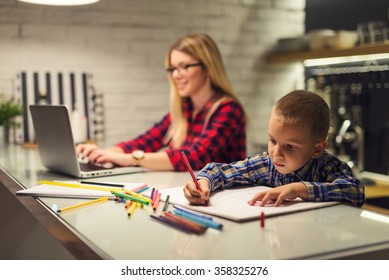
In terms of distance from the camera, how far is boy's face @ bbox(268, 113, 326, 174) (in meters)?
0.96

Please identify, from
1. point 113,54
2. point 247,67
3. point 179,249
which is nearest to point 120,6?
point 113,54

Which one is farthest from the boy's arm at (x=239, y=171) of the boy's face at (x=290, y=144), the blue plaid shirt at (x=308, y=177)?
the boy's face at (x=290, y=144)

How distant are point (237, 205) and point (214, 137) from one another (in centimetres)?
69

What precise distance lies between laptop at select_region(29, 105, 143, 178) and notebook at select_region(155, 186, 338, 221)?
40cm

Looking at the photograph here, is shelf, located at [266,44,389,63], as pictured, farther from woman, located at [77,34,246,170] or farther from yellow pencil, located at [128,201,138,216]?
yellow pencil, located at [128,201,138,216]

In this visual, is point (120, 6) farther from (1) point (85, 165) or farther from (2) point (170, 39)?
(1) point (85, 165)

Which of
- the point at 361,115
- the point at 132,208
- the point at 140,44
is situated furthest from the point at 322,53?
the point at 132,208

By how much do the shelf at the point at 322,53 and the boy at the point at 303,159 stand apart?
1.48 meters

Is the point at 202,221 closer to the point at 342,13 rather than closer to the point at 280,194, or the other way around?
the point at 280,194

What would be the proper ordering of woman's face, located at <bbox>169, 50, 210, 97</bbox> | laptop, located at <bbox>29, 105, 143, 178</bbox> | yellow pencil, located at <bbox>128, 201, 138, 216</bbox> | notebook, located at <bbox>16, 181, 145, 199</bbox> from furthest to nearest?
woman's face, located at <bbox>169, 50, 210, 97</bbox>, laptop, located at <bbox>29, 105, 143, 178</bbox>, notebook, located at <bbox>16, 181, 145, 199</bbox>, yellow pencil, located at <bbox>128, 201, 138, 216</bbox>

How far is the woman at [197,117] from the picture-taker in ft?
5.03

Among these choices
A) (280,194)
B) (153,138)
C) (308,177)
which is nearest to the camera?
(280,194)

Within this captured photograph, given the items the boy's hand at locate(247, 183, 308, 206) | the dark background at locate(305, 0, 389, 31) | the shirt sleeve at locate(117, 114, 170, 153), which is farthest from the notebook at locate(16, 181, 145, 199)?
the dark background at locate(305, 0, 389, 31)

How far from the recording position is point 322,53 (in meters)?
2.75
